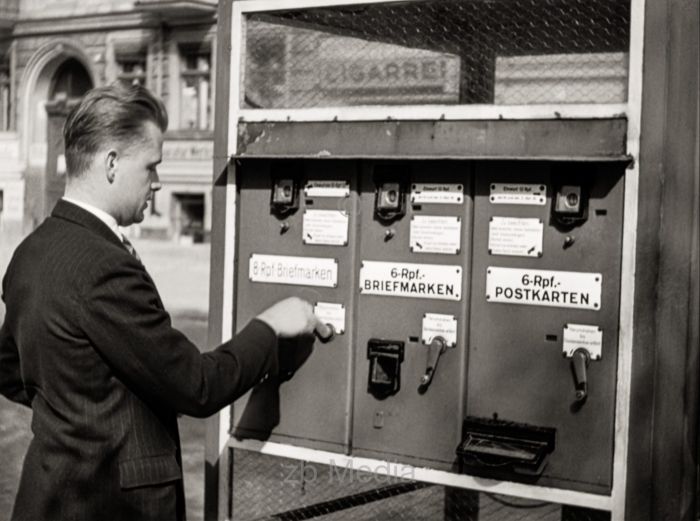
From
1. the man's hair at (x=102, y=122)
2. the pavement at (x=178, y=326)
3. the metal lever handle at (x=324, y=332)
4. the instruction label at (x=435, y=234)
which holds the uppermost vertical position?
the man's hair at (x=102, y=122)

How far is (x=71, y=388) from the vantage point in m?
2.51

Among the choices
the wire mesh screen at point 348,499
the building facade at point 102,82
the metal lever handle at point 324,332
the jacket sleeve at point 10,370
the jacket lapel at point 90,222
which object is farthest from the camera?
the building facade at point 102,82

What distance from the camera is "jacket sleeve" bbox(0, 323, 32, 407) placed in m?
2.79

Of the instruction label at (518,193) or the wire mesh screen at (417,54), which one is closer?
the instruction label at (518,193)

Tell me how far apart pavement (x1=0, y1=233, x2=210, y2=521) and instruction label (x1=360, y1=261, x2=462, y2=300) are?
157 inches

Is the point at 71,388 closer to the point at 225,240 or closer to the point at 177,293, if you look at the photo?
the point at 225,240

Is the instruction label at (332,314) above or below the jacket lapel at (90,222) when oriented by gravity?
below

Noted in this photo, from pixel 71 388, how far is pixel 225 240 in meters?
1.04

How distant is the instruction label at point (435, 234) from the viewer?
10.1 ft

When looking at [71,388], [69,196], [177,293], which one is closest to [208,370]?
[71,388]

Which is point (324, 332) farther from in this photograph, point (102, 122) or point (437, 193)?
point (102, 122)

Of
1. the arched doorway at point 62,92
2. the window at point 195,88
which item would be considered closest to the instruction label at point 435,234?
the window at point 195,88

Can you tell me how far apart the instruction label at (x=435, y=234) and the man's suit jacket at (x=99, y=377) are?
2.31 feet

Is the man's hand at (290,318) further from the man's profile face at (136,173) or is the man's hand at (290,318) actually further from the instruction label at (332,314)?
the man's profile face at (136,173)
